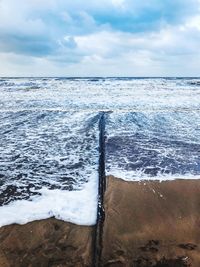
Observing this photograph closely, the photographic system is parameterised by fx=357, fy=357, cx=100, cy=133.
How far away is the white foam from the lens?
3.92 m

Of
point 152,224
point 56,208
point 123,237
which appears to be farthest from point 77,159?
point 123,237

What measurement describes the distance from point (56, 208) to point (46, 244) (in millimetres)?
807

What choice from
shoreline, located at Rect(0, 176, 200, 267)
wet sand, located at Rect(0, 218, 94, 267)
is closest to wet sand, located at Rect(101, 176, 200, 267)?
shoreline, located at Rect(0, 176, 200, 267)

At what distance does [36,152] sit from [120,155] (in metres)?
1.64

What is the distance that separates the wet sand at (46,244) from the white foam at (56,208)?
0.46 ft

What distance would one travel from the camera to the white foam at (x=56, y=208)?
3922 mm

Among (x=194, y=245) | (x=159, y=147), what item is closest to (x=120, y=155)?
(x=159, y=147)

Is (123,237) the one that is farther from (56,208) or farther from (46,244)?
(56,208)

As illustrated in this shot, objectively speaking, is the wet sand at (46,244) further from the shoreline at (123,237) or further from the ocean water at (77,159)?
the ocean water at (77,159)

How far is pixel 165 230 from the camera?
12.0ft

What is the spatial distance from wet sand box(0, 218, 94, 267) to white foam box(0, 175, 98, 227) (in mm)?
139

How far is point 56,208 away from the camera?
13.7 feet

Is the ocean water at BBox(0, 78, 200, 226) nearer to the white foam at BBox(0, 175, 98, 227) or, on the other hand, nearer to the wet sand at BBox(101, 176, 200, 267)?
the white foam at BBox(0, 175, 98, 227)

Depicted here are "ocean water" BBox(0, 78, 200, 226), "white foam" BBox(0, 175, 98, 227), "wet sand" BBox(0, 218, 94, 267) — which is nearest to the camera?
"wet sand" BBox(0, 218, 94, 267)
